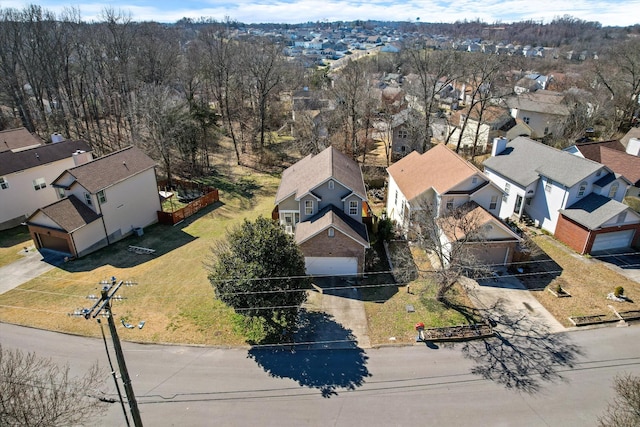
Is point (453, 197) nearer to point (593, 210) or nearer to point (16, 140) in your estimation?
point (593, 210)

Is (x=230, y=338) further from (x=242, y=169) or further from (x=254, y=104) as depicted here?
(x=254, y=104)

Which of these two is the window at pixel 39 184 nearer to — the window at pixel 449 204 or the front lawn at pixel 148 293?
the front lawn at pixel 148 293

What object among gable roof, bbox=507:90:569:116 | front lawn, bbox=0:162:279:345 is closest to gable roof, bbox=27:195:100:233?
front lawn, bbox=0:162:279:345

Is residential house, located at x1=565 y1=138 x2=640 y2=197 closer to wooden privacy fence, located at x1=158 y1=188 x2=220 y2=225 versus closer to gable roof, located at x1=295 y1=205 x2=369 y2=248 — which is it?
gable roof, located at x1=295 y1=205 x2=369 y2=248

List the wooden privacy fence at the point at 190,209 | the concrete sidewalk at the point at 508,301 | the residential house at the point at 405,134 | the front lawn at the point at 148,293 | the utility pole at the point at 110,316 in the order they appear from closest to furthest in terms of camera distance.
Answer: the utility pole at the point at 110,316
the front lawn at the point at 148,293
the concrete sidewalk at the point at 508,301
the wooden privacy fence at the point at 190,209
the residential house at the point at 405,134

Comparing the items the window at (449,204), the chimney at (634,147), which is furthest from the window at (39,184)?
the chimney at (634,147)

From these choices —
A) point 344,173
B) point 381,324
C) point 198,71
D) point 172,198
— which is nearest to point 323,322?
point 381,324
